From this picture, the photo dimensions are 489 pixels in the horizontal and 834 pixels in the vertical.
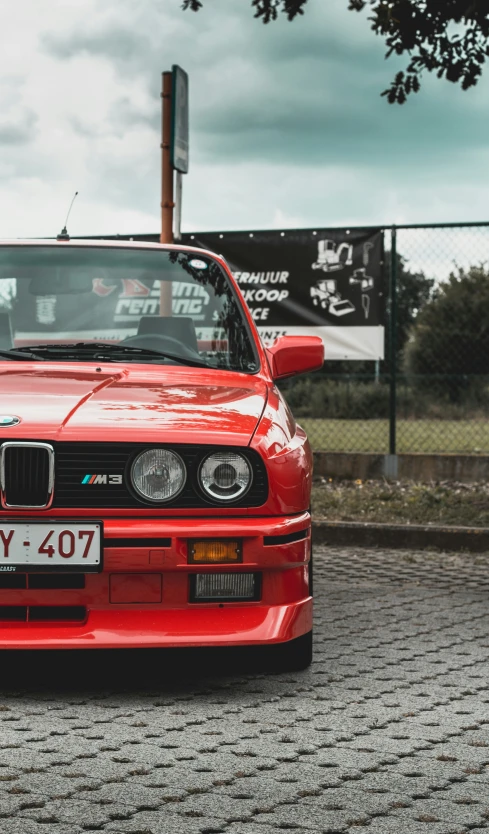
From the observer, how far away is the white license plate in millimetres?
3850

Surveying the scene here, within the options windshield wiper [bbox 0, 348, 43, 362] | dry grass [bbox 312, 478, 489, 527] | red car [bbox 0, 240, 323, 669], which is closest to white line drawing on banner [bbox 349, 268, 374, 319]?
dry grass [bbox 312, 478, 489, 527]

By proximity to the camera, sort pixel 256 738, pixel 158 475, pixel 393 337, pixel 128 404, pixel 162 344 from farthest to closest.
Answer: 1. pixel 393 337
2. pixel 162 344
3. pixel 128 404
4. pixel 158 475
5. pixel 256 738

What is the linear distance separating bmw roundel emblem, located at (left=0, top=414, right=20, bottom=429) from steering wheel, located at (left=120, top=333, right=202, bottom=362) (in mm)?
1218

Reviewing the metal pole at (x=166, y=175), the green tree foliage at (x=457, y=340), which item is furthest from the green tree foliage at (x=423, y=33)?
the green tree foliage at (x=457, y=340)

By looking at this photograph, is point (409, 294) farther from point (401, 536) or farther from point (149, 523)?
point (149, 523)

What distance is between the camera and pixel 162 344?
521 cm

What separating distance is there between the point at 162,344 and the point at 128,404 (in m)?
1.03

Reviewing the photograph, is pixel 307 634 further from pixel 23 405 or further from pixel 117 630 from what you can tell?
pixel 23 405

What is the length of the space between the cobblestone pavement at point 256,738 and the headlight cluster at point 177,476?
2.30 feet

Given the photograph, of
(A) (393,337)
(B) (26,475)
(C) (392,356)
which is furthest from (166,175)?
(B) (26,475)

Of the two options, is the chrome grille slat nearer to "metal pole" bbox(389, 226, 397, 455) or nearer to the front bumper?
the front bumper

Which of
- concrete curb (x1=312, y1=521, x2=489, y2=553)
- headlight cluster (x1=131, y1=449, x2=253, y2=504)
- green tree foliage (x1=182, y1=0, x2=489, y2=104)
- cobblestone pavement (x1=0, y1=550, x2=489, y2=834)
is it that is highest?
green tree foliage (x1=182, y1=0, x2=489, y2=104)

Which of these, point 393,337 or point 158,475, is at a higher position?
point 393,337

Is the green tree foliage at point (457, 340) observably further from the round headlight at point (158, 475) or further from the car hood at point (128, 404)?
the round headlight at point (158, 475)
